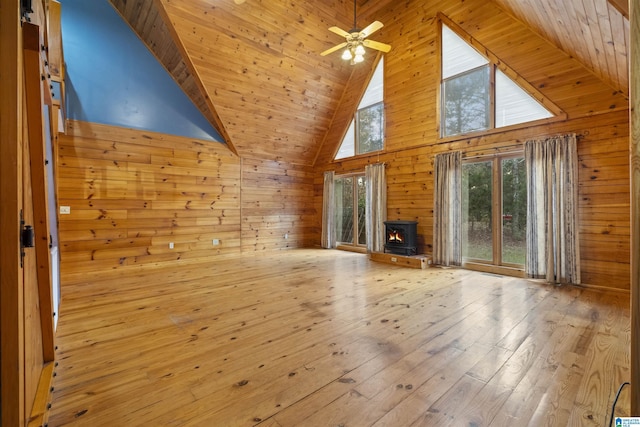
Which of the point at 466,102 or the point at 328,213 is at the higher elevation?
the point at 466,102

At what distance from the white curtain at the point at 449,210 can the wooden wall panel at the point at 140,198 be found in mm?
4424

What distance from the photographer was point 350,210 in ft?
25.3

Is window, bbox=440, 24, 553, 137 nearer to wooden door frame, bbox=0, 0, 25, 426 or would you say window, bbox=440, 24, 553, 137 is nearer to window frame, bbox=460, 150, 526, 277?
window frame, bbox=460, 150, 526, 277

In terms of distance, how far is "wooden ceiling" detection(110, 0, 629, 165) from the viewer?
11.1 feet

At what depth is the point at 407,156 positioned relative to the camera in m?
6.08

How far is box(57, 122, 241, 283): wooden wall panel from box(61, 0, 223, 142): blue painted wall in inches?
9.5

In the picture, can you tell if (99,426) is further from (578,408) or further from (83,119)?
(83,119)

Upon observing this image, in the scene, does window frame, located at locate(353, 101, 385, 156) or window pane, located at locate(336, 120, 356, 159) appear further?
window pane, located at locate(336, 120, 356, 159)

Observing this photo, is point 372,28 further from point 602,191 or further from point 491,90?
point 602,191

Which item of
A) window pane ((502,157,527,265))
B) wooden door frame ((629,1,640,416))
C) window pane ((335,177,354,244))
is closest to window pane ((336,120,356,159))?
window pane ((335,177,354,244))

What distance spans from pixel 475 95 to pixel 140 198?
649 cm

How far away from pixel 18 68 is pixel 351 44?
4.02 m

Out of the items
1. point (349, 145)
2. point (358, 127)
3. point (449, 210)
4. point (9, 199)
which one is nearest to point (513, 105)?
point (449, 210)

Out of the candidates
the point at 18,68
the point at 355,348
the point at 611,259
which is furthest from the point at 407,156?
the point at 18,68
